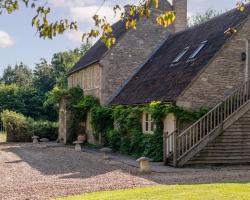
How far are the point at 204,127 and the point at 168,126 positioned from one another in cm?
284

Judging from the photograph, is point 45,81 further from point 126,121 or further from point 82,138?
point 126,121

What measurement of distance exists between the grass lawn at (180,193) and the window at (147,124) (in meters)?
11.8

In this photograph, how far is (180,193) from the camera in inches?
475

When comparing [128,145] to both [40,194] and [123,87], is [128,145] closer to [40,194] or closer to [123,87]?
[123,87]

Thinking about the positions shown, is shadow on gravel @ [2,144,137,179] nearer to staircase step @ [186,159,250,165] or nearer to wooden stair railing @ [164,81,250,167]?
wooden stair railing @ [164,81,250,167]

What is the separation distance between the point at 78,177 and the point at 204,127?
628cm

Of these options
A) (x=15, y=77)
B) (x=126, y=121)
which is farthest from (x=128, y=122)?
(x=15, y=77)

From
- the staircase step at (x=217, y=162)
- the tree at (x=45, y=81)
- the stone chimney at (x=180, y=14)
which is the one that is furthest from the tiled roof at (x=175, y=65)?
the tree at (x=45, y=81)

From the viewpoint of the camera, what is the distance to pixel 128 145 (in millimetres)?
27109

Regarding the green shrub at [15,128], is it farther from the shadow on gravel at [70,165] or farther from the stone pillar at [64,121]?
the shadow on gravel at [70,165]

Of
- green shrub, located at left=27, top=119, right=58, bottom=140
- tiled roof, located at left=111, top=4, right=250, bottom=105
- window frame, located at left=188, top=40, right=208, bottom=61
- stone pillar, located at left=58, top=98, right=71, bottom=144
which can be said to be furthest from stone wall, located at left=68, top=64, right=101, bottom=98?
window frame, located at left=188, top=40, right=208, bottom=61

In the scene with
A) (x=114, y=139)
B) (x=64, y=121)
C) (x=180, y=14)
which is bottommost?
(x=114, y=139)

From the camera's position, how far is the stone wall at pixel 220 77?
72.4 ft

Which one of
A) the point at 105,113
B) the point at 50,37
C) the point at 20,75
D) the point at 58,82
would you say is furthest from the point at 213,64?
the point at 20,75
